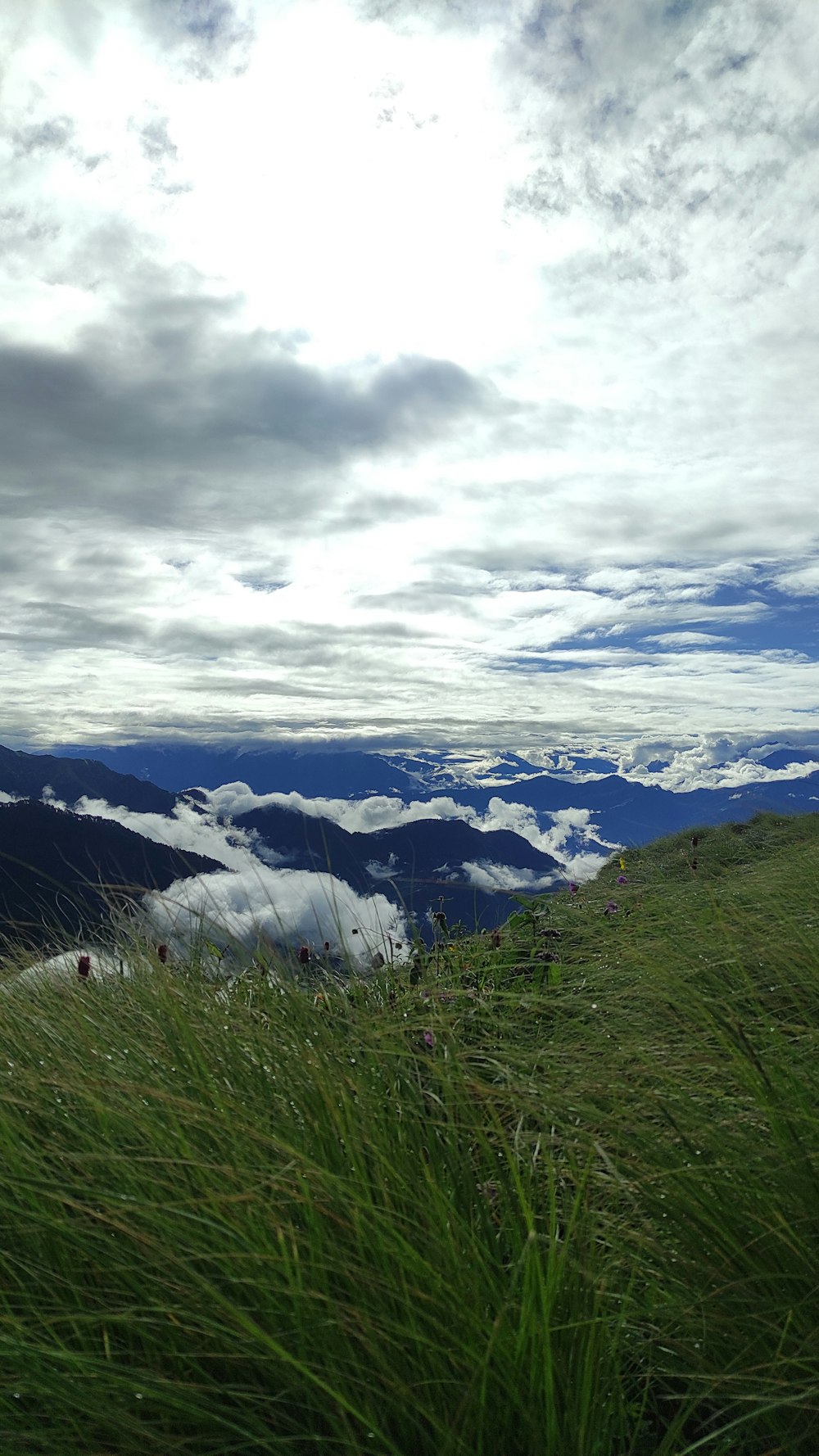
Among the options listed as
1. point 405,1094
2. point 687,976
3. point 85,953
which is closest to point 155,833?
point 85,953

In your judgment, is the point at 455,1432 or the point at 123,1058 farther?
the point at 123,1058

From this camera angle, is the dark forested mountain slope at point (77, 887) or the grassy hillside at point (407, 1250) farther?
the dark forested mountain slope at point (77, 887)

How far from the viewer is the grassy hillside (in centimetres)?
192

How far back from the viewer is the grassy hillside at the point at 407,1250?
1.92 m

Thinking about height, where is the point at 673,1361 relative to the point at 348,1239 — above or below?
below

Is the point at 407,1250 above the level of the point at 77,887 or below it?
below

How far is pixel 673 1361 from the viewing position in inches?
89.7

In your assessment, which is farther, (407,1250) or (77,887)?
(77,887)

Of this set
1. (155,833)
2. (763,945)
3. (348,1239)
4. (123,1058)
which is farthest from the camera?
(155,833)

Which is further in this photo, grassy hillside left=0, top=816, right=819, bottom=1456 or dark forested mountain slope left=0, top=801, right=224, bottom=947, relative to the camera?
dark forested mountain slope left=0, top=801, right=224, bottom=947

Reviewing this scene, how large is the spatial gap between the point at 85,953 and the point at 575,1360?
13.3 feet

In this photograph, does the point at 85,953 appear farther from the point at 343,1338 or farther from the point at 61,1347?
the point at 343,1338

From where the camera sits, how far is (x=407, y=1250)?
6.73 ft

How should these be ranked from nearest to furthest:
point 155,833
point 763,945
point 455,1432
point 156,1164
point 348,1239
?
point 455,1432, point 348,1239, point 156,1164, point 763,945, point 155,833
